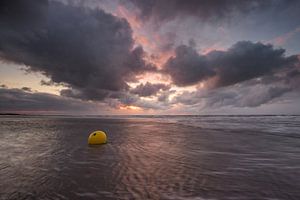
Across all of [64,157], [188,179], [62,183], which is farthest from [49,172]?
[188,179]

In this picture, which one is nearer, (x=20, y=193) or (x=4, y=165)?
(x=20, y=193)

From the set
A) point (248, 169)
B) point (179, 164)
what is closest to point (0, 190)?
point (179, 164)

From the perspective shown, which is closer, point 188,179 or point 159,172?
point 188,179

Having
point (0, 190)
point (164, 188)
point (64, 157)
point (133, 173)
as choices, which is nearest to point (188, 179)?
point (164, 188)

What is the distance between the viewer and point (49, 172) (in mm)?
→ 6109

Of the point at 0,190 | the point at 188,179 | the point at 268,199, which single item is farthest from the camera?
the point at 188,179

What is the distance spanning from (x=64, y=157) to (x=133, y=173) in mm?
3829

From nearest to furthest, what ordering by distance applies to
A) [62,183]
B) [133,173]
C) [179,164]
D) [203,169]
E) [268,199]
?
[268,199] < [62,183] < [133,173] < [203,169] < [179,164]

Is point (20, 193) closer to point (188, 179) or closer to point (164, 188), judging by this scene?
point (164, 188)

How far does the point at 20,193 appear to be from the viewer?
4.37 metres

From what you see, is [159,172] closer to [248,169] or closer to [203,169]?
[203,169]

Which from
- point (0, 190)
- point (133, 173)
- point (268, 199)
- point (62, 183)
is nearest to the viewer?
point (268, 199)

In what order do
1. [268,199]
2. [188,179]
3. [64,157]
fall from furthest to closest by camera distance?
1. [64,157]
2. [188,179]
3. [268,199]

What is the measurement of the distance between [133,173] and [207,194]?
2427mm
